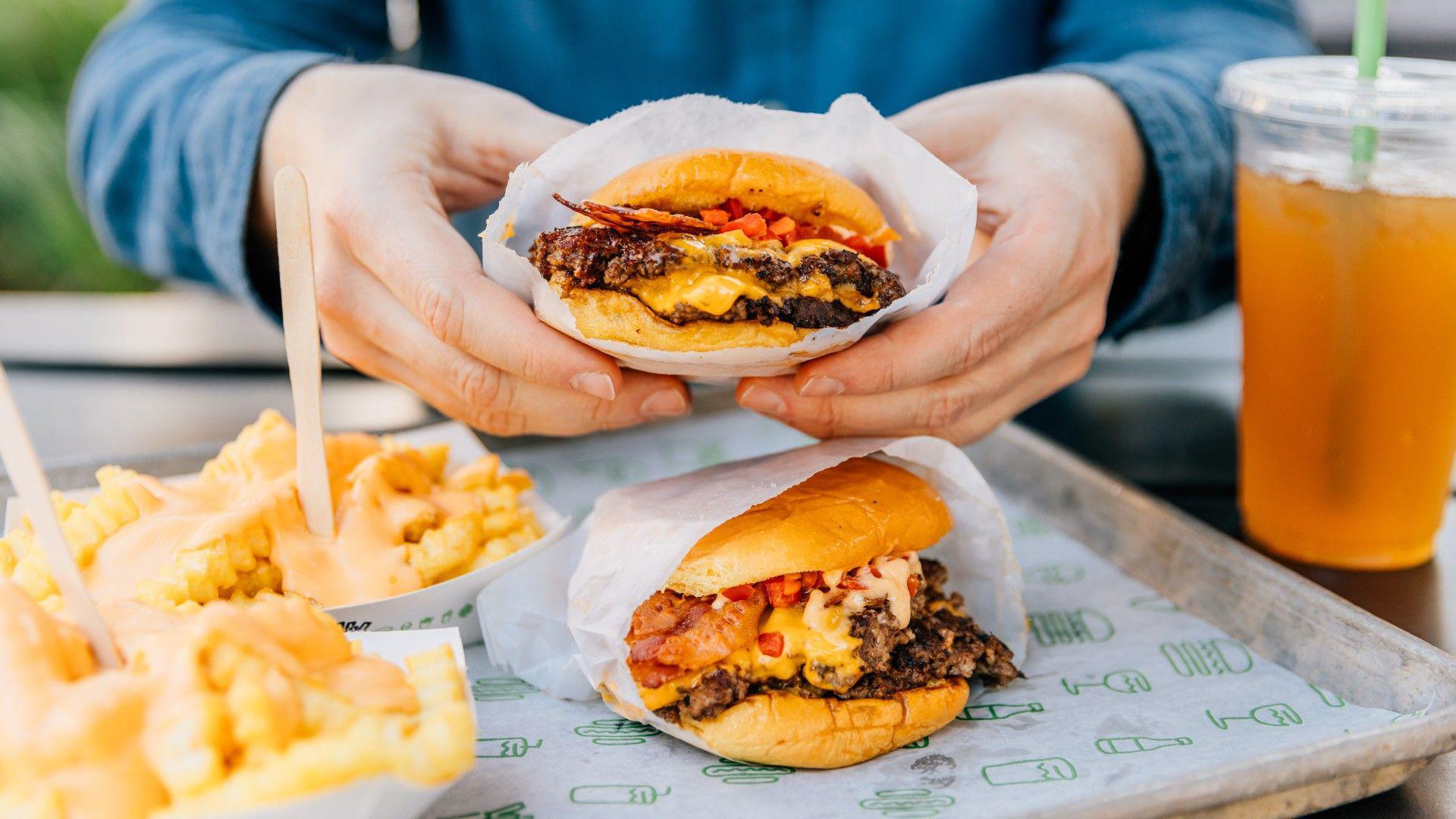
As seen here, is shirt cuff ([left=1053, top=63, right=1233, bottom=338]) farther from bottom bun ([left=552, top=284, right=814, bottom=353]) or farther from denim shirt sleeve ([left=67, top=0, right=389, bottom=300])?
denim shirt sleeve ([left=67, top=0, right=389, bottom=300])

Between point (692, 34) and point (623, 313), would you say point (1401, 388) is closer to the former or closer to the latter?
point (623, 313)

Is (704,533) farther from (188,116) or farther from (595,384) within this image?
(188,116)

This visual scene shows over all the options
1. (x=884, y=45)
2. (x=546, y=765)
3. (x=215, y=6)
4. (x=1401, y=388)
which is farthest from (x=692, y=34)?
(x=546, y=765)

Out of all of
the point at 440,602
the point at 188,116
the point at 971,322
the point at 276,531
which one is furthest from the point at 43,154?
the point at 971,322

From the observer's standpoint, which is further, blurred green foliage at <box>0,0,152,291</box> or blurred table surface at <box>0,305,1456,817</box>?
blurred green foliage at <box>0,0,152,291</box>

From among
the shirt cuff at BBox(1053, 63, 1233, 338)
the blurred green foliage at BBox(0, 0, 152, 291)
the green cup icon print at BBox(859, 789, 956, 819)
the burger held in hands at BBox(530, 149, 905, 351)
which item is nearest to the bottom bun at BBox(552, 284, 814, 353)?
the burger held in hands at BBox(530, 149, 905, 351)

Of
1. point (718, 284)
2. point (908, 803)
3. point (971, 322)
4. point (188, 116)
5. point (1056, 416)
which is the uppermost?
point (188, 116)
